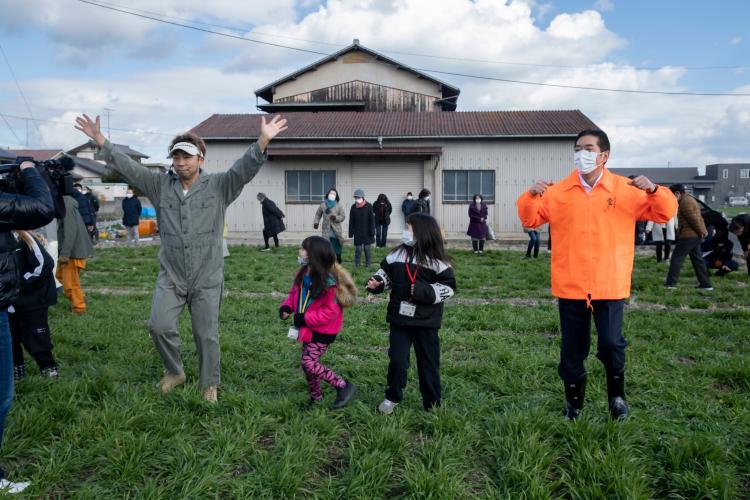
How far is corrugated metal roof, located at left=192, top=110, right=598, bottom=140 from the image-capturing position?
21719mm

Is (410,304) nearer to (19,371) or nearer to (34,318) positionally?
(34,318)

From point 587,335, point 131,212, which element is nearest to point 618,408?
point 587,335

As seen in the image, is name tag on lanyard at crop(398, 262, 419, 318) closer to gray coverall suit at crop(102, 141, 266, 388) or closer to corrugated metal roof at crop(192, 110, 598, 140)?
gray coverall suit at crop(102, 141, 266, 388)

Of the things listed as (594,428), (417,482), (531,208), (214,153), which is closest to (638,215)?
(531,208)

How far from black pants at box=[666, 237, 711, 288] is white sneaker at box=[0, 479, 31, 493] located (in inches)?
394

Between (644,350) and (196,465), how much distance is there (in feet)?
15.3

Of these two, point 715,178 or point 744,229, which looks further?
point 715,178

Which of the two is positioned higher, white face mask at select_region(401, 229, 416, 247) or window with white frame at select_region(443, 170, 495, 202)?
window with white frame at select_region(443, 170, 495, 202)

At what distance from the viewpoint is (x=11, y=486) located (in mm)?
3010

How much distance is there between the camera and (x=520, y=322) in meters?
7.25

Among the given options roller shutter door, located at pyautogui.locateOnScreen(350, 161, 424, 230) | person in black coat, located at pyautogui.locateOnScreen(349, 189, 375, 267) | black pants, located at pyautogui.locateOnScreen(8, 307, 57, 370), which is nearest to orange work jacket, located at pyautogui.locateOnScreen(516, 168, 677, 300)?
black pants, located at pyautogui.locateOnScreen(8, 307, 57, 370)

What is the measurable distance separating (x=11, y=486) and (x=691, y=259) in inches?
408

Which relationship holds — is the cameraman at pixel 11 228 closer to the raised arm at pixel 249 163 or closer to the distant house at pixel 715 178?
the raised arm at pixel 249 163

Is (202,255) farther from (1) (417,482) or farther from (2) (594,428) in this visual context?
(2) (594,428)
